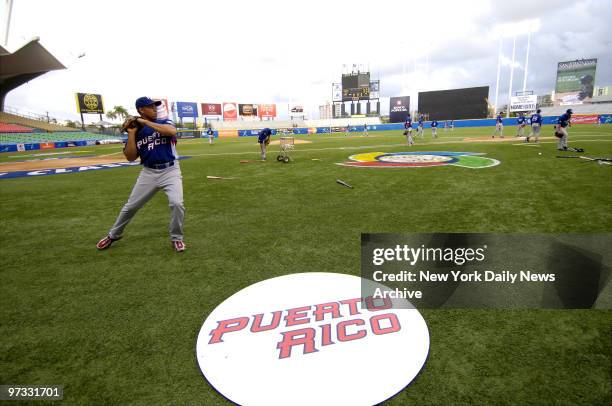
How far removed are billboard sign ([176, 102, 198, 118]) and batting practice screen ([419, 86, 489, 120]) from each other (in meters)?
55.0

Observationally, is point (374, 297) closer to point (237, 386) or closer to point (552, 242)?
point (237, 386)

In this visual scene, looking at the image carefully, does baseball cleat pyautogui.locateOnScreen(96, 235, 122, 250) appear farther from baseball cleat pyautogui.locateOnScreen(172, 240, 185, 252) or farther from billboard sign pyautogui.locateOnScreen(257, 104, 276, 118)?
billboard sign pyautogui.locateOnScreen(257, 104, 276, 118)

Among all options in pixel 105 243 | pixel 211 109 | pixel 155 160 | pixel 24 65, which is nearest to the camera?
pixel 155 160

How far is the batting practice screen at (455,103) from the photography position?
61219 millimetres

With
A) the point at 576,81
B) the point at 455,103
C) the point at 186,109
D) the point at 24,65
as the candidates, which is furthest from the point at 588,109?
the point at 24,65

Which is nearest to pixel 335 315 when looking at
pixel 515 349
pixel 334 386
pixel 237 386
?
pixel 334 386

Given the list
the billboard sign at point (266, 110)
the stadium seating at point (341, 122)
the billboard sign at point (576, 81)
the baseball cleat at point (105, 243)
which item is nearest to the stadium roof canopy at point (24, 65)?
the billboard sign at point (266, 110)

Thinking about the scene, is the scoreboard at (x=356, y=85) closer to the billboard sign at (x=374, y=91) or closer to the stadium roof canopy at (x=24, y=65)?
the billboard sign at (x=374, y=91)

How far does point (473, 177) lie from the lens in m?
9.12

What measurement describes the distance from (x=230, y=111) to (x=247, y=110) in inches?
189

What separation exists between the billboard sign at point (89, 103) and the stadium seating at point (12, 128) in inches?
562

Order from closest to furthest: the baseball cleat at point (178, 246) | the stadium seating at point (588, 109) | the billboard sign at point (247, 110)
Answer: the baseball cleat at point (178, 246) → the stadium seating at point (588, 109) → the billboard sign at point (247, 110)

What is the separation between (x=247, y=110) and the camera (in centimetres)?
8638

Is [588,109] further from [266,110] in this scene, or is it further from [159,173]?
[159,173]
